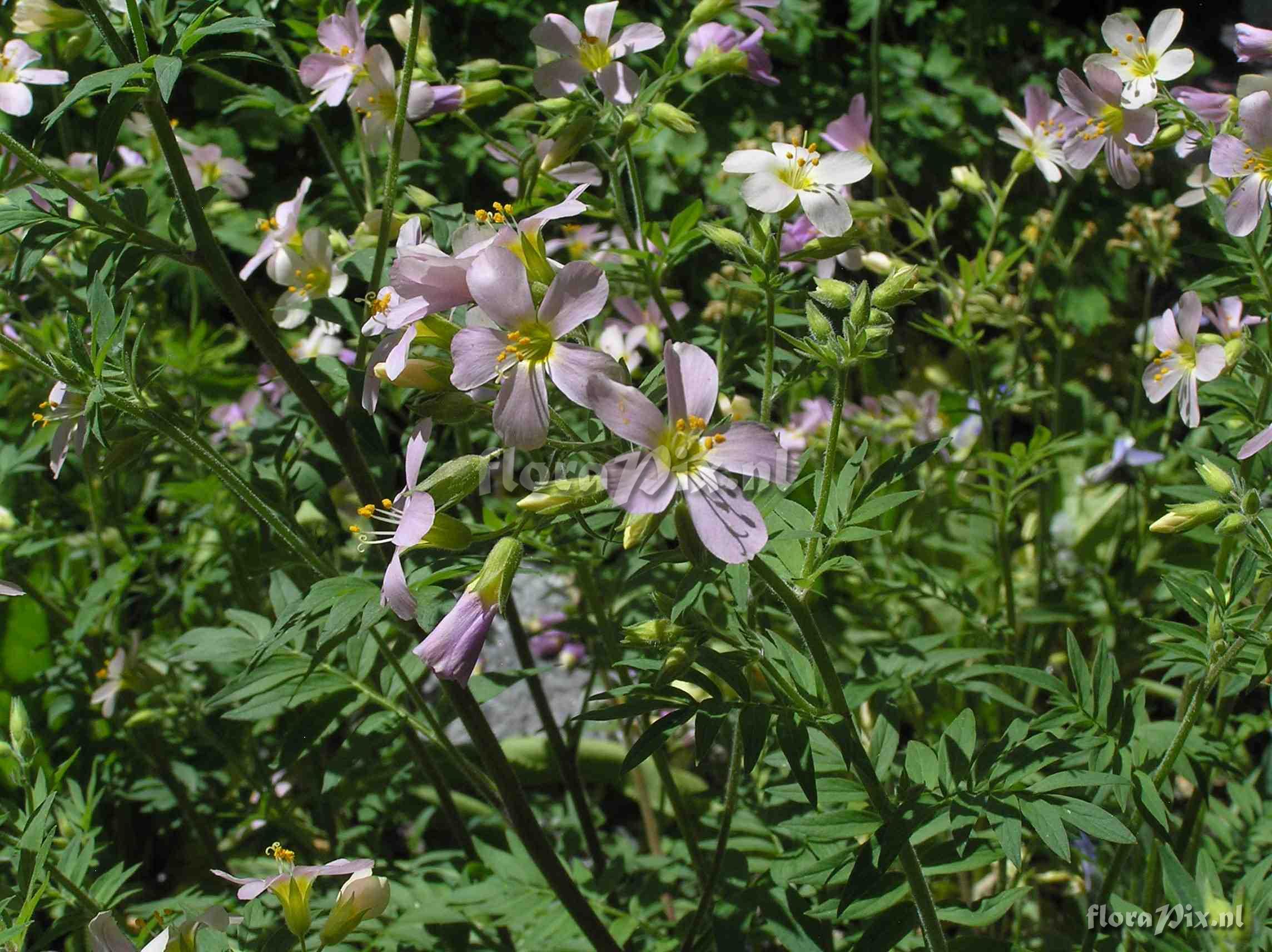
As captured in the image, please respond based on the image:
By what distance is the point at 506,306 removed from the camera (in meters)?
1.04

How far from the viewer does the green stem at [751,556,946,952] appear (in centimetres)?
114

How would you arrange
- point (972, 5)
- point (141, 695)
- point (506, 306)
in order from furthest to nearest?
1. point (972, 5)
2. point (141, 695)
3. point (506, 306)

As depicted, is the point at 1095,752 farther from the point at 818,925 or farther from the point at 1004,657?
the point at 1004,657

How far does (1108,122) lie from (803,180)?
0.61 metres

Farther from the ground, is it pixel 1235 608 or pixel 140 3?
pixel 140 3

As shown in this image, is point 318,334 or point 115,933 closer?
point 115,933

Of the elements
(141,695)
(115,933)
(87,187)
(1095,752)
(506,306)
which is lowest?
(141,695)

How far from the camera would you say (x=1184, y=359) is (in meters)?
1.66

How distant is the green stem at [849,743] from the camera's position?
114cm

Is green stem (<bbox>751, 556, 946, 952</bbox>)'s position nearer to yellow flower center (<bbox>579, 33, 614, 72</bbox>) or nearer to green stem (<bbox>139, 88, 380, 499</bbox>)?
green stem (<bbox>139, 88, 380, 499</bbox>)

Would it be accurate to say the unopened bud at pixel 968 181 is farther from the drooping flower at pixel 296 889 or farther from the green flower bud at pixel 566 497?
the drooping flower at pixel 296 889

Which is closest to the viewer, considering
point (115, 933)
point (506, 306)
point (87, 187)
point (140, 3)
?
point (506, 306)

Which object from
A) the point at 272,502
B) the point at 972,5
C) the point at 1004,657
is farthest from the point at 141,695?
the point at 972,5

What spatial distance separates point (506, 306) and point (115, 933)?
82cm
